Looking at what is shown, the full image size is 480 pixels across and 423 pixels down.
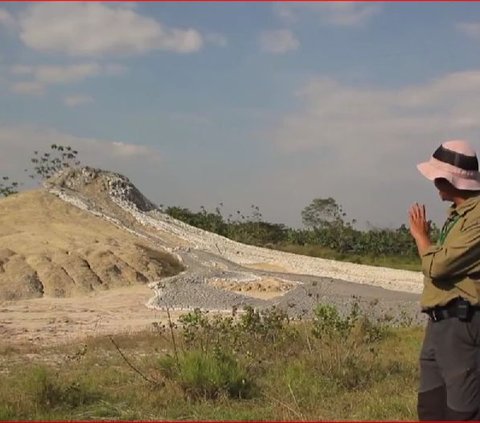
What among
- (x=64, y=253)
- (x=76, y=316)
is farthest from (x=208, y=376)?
(x=64, y=253)

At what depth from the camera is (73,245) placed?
2123 centimetres

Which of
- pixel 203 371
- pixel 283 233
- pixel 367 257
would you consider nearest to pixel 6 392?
pixel 203 371

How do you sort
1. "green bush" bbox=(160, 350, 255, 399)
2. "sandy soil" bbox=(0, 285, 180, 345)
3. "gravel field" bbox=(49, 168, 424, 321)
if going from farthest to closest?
"gravel field" bbox=(49, 168, 424, 321) < "sandy soil" bbox=(0, 285, 180, 345) < "green bush" bbox=(160, 350, 255, 399)

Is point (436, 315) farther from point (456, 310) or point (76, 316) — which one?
point (76, 316)

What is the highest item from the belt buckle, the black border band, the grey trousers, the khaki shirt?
the black border band

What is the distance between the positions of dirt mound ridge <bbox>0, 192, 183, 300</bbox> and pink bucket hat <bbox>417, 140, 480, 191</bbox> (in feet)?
51.8

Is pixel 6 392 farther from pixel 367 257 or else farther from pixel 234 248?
pixel 367 257

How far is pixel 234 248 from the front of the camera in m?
25.8

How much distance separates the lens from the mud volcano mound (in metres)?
18.9

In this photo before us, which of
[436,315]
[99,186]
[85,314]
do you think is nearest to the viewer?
[436,315]

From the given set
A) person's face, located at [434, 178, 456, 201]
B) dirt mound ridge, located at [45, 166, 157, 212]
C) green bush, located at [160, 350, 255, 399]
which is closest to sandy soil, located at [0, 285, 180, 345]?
green bush, located at [160, 350, 255, 399]

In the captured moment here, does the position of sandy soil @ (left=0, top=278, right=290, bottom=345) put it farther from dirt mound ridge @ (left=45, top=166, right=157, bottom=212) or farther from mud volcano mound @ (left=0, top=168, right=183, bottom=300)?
dirt mound ridge @ (left=45, top=166, right=157, bottom=212)

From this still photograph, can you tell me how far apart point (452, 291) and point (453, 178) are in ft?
1.73

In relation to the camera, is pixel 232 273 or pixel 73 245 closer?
pixel 73 245
